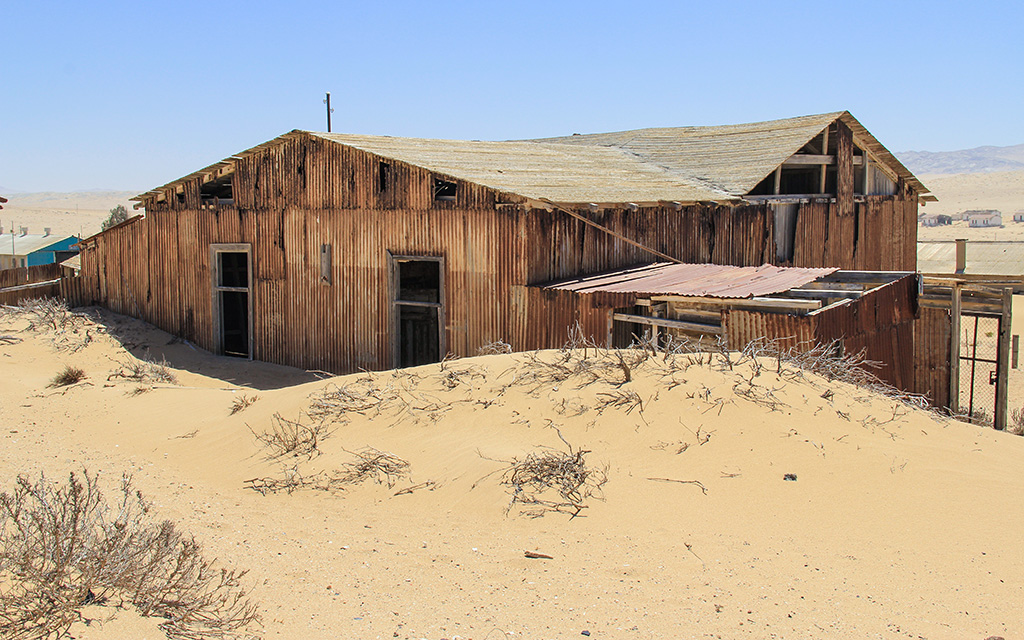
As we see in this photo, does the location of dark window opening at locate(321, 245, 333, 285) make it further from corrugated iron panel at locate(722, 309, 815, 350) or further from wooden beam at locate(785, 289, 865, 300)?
wooden beam at locate(785, 289, 865, 300)

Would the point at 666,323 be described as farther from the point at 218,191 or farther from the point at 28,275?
the point at 28,275

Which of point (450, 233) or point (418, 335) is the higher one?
point (450, 233)

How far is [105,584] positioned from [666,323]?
25.4 ft

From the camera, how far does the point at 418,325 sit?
15.0 meters

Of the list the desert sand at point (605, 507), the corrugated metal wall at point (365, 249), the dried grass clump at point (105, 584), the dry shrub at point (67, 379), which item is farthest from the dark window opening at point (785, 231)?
the dried grass clump at point (105, 584)

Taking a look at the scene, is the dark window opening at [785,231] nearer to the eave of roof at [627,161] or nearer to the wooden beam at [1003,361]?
the eave of roof at [627,161]

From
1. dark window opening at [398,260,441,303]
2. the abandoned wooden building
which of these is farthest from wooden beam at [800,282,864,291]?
dark window opening at [398,260,441,303]

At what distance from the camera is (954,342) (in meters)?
12.6

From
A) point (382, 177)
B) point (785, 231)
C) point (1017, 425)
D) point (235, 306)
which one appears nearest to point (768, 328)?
point (1017, 425)

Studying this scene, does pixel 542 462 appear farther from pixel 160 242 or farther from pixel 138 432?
pixel 160 242

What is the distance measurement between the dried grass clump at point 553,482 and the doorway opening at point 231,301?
10736 mm

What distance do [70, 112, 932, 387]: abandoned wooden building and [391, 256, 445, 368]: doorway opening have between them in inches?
1.3

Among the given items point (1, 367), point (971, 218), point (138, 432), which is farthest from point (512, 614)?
point (971, 218)

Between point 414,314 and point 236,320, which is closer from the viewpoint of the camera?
point 414,314
